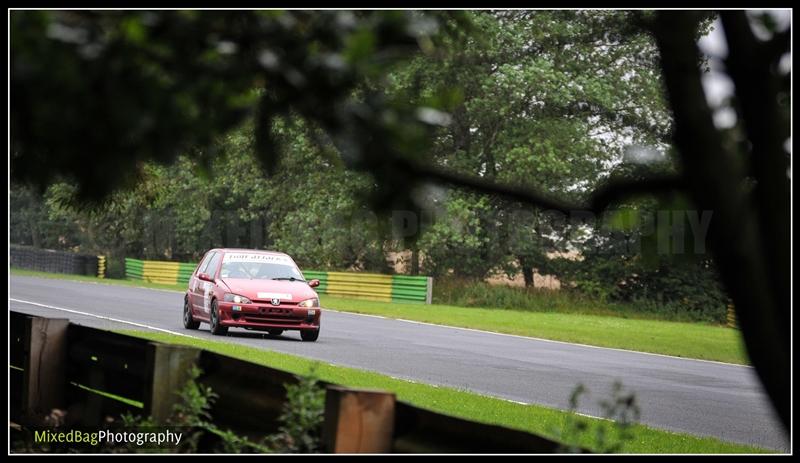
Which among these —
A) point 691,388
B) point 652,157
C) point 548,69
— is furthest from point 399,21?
point 548,69

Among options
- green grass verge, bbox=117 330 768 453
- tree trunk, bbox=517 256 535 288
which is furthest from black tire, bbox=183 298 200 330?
tree trunk, bbox=517 256 535 288

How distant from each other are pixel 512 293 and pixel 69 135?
134 feet

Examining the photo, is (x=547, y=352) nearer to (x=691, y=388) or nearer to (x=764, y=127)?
(x=691, y=388)

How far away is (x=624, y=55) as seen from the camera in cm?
4419

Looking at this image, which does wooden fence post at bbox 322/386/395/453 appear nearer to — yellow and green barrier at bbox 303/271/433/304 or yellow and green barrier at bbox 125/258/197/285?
yellow and green barrier at bbox 303/271/433/304

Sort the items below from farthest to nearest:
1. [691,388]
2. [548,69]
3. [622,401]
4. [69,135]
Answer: [548,69] → [691,388] → [622,401] → [69,135]

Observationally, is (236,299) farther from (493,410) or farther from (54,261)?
(54,261)

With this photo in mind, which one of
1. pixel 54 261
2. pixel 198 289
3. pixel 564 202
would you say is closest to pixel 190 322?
pixel 198 289

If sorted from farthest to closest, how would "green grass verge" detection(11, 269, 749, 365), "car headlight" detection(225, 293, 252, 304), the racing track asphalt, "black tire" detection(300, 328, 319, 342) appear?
"green grass verge" detection(11, 269, 749, 365) → "black tire" detection(300, 328, 319, 342) → "car headlight" detection(225, 293, 252, 304) → the racing track asphalt

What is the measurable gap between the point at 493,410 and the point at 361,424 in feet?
25.5

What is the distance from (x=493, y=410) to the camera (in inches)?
482

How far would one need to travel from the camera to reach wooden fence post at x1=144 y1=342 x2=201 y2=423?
5906 millimetres

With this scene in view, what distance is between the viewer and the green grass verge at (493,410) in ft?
34.7

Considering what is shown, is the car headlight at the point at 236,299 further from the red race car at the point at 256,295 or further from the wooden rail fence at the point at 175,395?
the wooden rail fence at the point at 175,395
